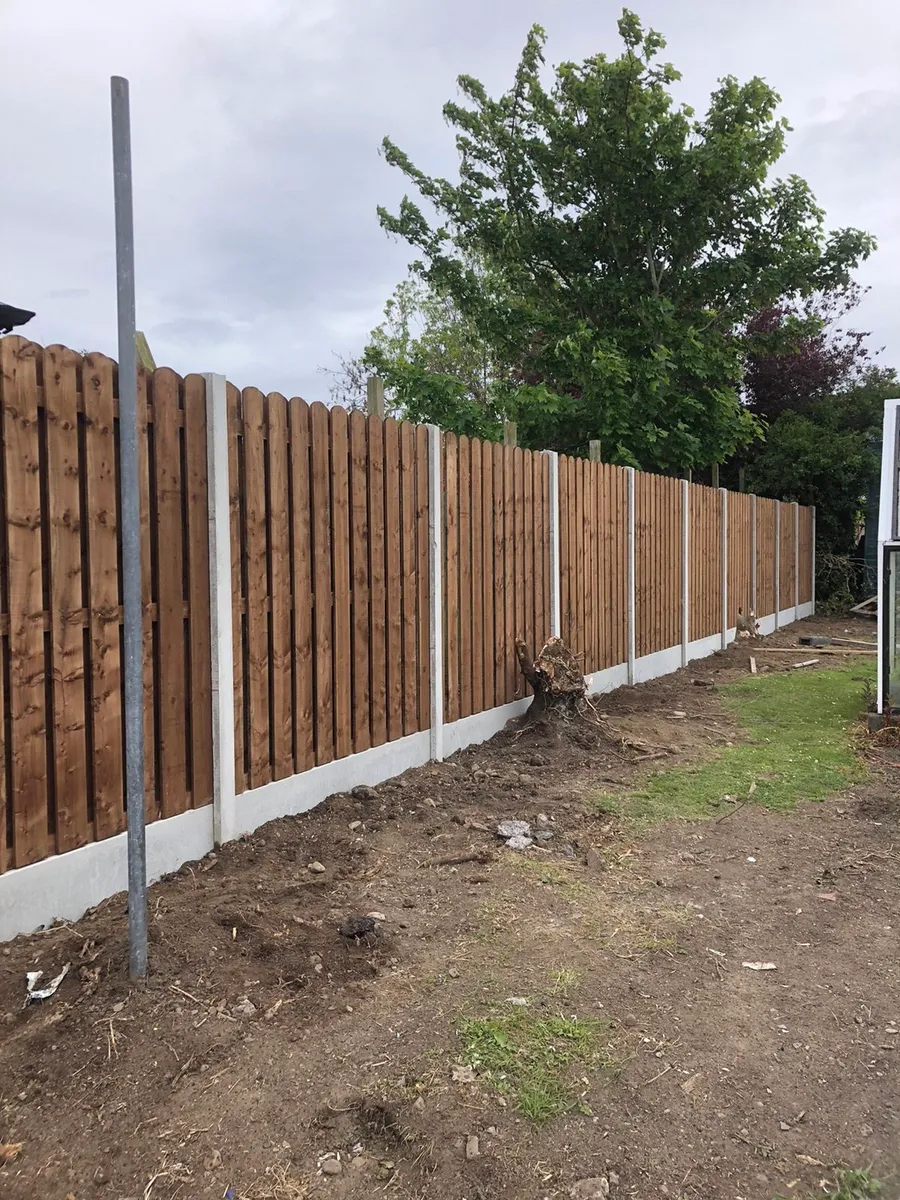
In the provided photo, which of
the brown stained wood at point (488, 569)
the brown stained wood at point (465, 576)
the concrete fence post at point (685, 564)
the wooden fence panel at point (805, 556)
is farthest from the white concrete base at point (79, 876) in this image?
the wooden fence panel at point (805, 556)

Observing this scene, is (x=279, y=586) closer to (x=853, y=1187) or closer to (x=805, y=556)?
(x=853, y=1187)

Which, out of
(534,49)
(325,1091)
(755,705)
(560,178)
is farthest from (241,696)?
(534,49)

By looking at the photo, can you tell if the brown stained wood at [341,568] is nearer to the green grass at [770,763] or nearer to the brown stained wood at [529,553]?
the green grass at [770,763]

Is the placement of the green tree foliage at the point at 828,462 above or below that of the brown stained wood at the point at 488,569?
above

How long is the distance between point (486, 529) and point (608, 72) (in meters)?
11.6

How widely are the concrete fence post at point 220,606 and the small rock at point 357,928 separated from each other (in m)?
1.02

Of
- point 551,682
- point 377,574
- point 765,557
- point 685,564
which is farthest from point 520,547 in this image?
point 765,557

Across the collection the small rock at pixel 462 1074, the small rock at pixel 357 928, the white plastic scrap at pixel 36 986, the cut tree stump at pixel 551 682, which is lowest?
the small rock at pixel 462 1074

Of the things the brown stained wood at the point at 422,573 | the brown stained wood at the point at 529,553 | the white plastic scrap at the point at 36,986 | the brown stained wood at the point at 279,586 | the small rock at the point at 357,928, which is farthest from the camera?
the brown stained wood at the point at 529,553

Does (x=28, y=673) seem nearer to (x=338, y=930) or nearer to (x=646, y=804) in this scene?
(x=338, y=930)

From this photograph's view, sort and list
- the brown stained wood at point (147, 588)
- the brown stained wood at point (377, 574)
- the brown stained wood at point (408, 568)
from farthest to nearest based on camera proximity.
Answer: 1. the brown stained wood at point (408, 568)
2. the brown stained wood at point (377, 574)
3. the brown stained wood at point (147, 588)

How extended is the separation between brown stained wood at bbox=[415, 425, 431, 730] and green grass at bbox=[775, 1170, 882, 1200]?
395cm

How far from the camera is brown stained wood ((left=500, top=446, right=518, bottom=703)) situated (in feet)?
22.9

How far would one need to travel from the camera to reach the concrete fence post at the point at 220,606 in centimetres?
410
